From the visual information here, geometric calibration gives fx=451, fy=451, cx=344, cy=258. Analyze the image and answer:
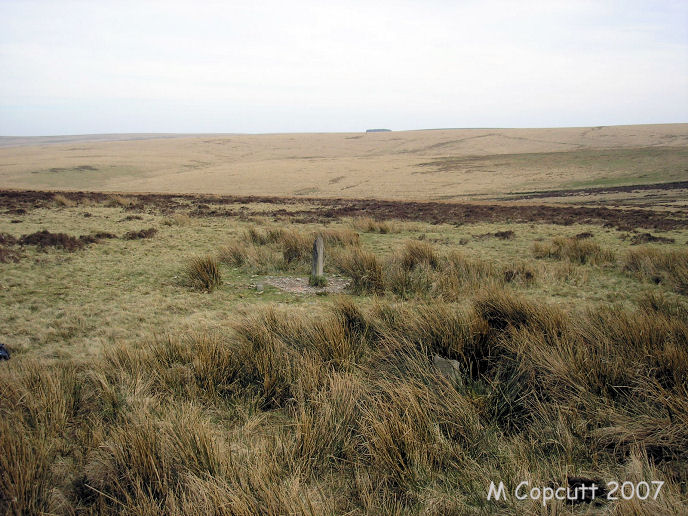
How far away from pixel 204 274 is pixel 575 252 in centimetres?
996

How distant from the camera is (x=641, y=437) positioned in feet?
9.78

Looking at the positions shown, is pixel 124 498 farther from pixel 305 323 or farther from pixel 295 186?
pixel 295 186

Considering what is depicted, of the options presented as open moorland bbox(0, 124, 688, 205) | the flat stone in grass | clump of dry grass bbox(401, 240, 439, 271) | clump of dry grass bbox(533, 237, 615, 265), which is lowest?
the flat stone in grass

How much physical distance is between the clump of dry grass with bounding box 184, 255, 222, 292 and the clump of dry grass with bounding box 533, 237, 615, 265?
9.03m

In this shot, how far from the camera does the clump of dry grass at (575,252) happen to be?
39.8 feet

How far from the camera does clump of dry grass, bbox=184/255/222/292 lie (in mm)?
9352

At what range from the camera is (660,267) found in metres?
10.5

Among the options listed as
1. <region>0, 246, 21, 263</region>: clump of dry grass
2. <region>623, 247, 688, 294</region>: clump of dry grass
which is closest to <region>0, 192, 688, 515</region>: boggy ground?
<region>623, 247, 688, 294</region>: clump of dry grass

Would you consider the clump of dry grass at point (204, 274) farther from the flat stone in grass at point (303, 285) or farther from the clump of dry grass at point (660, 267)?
the clump of dry grass at point (660, 267)

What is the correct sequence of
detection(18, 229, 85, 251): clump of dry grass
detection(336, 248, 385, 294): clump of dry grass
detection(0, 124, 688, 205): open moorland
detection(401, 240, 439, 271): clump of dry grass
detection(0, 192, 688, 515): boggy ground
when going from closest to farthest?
detection(0, 192, 688, 515): boggy ground → detection(336, 248, 385, 294): clump of dry grass → detection(401, 240, 439, 271): clump of dry grass → detection(18, 229, 85, 251): clump of dry grass → detection(0, 124, 688, 205): open moorland

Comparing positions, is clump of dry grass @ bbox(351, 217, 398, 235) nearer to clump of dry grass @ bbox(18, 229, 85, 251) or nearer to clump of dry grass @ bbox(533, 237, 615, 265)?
clump of dry grass @ bbox(533, 237, 615, 265)

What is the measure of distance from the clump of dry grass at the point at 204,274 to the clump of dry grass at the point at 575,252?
29.6 feet

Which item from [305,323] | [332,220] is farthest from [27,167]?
[305,323]

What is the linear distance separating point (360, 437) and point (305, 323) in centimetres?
215
